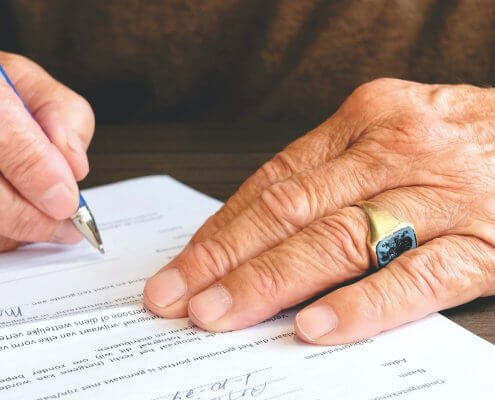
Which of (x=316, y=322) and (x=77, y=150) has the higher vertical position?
(x=316, y=322)

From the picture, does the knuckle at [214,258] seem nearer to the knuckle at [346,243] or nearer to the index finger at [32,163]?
the knuckle at [346,243]

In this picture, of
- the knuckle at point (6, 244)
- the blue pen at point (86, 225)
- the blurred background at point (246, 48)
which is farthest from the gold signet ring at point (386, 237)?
the blurred background at point (246, 48)

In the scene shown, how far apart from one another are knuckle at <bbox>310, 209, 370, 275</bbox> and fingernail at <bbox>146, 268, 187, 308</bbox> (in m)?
0.13

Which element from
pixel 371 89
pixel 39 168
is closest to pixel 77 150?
pixel 39 168

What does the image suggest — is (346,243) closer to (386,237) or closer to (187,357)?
(386,237)

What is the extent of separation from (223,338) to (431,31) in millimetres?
863

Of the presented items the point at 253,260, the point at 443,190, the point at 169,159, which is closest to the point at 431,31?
the point at 169,159

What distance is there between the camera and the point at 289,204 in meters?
0.68

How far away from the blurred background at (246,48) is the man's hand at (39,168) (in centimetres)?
46

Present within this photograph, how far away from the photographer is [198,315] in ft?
1.94

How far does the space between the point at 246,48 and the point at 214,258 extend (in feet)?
2.42

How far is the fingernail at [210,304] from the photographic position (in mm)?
590

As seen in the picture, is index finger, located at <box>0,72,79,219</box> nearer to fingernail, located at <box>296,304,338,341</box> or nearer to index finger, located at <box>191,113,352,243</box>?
index finger, located at <box>191,113,352,243</box>
